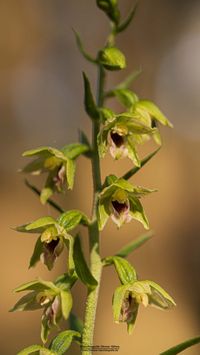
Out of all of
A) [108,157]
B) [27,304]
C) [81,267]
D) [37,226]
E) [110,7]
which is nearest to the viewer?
[81,267]

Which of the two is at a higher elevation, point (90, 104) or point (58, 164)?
A: point (90, 104)

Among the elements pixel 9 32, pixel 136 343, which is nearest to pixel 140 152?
pixel 136 343

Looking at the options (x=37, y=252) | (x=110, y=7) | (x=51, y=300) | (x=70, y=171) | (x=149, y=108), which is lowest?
(x=51, y=300)

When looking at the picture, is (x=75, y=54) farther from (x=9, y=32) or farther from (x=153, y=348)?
(x=153, y=348)

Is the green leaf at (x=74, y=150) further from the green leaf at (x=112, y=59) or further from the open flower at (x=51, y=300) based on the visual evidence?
the open flower at (x=51, y=300)

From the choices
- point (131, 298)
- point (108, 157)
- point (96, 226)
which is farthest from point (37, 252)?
point (108, 157)

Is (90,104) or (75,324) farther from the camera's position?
(75,324)

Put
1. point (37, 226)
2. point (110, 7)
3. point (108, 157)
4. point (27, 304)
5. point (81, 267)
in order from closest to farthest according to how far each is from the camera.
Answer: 1. point (81, 267)
2. point (37, 226)
3. point (27, 304)
4. point (110, 7)
5. point (108, 157)

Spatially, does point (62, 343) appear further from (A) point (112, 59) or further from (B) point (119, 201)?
(A) point (112, 59)
